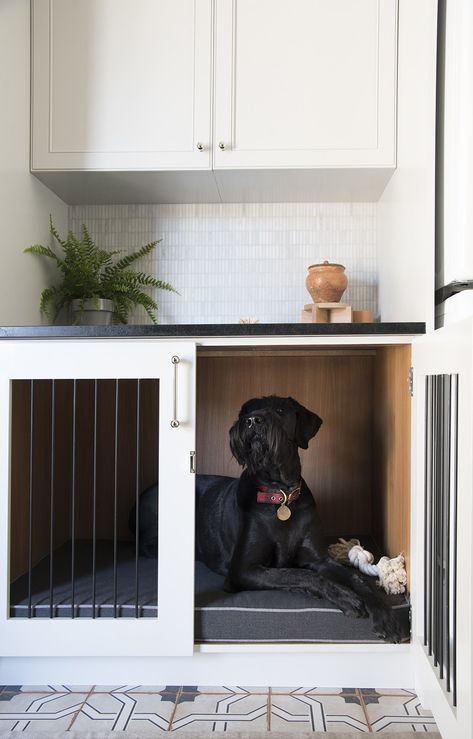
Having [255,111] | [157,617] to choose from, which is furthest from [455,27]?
[157,617]

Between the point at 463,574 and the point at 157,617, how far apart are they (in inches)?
34.4

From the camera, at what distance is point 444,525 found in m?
1.30

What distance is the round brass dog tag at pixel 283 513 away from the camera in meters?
1.78

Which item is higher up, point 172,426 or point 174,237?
point 174,237

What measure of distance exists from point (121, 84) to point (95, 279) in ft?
2.26

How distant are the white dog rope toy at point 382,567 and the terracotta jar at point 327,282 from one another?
879mm

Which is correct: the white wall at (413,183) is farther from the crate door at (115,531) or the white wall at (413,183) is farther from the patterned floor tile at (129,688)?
the patterned floor tile at (129,688)

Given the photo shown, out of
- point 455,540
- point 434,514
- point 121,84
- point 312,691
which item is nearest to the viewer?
point 455,540

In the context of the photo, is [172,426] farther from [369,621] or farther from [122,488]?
[122,488]

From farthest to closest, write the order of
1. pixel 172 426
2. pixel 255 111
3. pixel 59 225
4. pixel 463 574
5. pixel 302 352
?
pixel 59 225 → pixel 302 352 → pixel 255 111 → pixel 172 426 → pixel 463 574

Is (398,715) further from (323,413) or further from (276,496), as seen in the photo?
(323,413)

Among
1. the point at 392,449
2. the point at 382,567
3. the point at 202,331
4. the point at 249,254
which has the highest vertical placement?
the point at 249,254

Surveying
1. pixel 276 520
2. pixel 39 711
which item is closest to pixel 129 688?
pixel 39 711

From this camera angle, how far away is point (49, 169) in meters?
2.00
